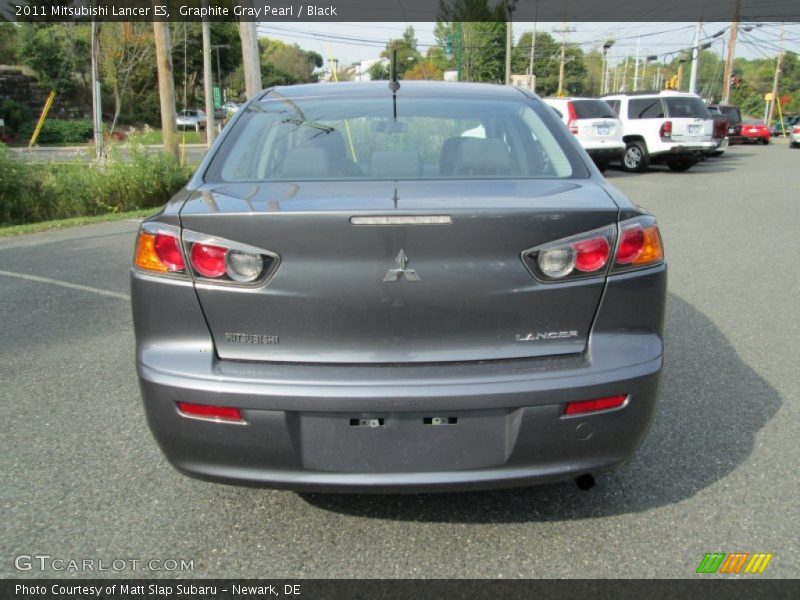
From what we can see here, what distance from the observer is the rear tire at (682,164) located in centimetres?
1898

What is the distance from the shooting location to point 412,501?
282cm

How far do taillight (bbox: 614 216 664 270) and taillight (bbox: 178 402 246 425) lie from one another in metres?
1.35

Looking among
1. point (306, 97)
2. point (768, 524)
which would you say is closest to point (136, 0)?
point (306, 97)

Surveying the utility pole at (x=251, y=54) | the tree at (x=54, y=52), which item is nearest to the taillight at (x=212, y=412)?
the utility pole at (x=251, y=54)

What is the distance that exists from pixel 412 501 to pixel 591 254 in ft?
4.12

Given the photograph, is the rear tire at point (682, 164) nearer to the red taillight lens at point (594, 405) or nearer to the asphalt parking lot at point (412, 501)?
the asphalt parking lot at point (412, 501)

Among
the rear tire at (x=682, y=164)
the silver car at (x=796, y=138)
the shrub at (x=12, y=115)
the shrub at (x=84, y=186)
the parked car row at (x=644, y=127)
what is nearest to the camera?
the shrub at (x=84, y=186)

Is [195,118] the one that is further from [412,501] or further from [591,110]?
[412,501]

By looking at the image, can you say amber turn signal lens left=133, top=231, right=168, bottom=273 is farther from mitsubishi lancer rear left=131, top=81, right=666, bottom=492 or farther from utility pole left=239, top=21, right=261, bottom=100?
utility pole left=239, top=21, right=261, bottom=100

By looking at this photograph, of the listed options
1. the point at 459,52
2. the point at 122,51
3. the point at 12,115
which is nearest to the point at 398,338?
the point at 459,52

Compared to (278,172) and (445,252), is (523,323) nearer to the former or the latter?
(445,252)

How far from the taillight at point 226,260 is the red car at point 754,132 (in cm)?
3952

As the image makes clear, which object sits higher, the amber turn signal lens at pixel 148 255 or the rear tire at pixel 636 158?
the amber turn signal lens at pixel 148 255

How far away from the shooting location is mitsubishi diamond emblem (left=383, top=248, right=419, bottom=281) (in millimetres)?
2201
